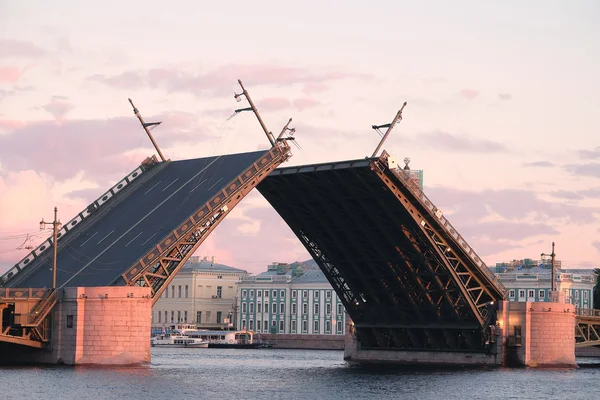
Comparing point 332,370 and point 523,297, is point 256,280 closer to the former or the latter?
point 523,297

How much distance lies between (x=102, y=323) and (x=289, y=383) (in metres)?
9.49

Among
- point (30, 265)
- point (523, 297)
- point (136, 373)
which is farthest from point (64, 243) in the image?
point (523, 297)

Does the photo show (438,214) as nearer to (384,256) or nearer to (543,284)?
(384,256)

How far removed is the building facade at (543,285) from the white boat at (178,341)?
32.0m

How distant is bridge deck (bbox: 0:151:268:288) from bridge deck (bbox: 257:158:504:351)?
4.36 m

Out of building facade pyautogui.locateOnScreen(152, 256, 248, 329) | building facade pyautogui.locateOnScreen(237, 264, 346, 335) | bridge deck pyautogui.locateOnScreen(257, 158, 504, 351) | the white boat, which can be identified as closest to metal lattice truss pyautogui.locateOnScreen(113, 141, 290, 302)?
bridge deck pyautogui.locateOnScreen(257, 158, 504, 351)

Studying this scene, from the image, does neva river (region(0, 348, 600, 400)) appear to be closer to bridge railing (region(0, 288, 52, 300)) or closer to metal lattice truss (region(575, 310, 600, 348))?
bridge railing (region(0, 288, 52, 300))

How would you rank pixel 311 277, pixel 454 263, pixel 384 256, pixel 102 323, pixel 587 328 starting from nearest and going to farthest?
1. pixel 102 323
2. pixel 454 263
3. pixel 384 256
4. pixel 587 328
5. pixel 311 277

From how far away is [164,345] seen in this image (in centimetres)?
14575

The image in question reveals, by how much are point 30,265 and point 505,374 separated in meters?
26.4

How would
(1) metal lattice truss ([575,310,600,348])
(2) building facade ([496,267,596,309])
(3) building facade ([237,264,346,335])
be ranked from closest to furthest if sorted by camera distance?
(1) metal lattice truss ([575,310,600,348])
(2) building facade ([496,267,596,309])
(3) building facade ([237,264,346,335])

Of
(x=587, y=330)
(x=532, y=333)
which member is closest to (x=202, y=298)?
(x=587, y=330)

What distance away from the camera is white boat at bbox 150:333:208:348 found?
5635 inches

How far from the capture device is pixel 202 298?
168125mm
